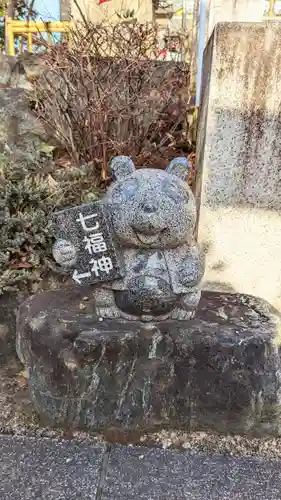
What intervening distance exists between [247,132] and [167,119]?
6.64ft

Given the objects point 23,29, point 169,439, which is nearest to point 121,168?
point 169,439

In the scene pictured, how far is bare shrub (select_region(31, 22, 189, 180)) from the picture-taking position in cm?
371

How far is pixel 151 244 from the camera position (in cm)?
183

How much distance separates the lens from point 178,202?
1.77m

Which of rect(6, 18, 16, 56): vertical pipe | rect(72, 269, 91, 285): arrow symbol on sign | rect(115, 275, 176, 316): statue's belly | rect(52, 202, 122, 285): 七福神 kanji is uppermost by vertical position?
rect(6, 18, 16, 56): vertical pipe

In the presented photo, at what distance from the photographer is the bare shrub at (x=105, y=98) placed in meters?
3.71

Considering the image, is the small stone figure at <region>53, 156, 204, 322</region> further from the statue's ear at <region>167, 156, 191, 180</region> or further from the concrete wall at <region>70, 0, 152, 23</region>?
the concrete wall at <region>70, 0, 152, 23</region>

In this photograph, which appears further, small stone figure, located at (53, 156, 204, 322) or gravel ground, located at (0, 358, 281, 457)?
gravel ground, located at (0, 358, 281, 457)

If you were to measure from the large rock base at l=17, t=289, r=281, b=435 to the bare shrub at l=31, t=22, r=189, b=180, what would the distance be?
215 cm

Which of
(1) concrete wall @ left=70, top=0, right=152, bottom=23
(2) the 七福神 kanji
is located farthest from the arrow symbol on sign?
(1) concrete wall @ left=70, top=0, right=152, bottom=23

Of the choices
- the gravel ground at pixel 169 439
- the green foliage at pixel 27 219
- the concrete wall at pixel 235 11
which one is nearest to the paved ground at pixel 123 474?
the gravel ground at pixel 169 439

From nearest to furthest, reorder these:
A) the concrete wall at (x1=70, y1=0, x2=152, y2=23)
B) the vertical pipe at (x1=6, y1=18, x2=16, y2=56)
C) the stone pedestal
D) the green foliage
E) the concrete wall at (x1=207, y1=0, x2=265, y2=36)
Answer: the stone pedestal, the green foliage, the concrete wall at (x1=207, y1=0, x2=265, y2=36), the concrete wall at (x1=70, y1=0, x2=152, y2=23), the vertical pipe at (x1=6, y1=18, x2=16, y2=56)

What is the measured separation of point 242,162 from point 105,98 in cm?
173

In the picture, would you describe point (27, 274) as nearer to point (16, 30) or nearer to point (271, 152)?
point (271, 152)
